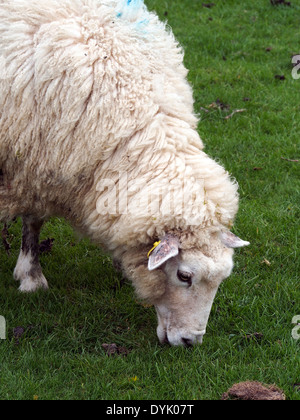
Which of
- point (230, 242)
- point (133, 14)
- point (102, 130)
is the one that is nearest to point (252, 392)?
point (230, 242)

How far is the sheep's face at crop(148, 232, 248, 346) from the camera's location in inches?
148

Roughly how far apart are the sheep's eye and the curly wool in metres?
0.18

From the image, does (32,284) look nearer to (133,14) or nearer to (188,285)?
(188,285)

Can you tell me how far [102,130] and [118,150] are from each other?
155 mm

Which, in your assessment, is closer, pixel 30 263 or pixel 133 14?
pixel 133 14

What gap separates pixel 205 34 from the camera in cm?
882

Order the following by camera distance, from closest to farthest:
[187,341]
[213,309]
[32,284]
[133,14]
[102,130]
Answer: [102,130], [187,341], [133,14], [213,309], [32,284]

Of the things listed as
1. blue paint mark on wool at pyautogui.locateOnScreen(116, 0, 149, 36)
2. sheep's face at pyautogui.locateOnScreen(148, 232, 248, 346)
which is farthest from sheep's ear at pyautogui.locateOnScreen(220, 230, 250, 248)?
blue paint mark on wool at pyautogui.locateOnScreen(116, 0, 149, 36)

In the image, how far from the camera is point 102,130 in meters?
3.81

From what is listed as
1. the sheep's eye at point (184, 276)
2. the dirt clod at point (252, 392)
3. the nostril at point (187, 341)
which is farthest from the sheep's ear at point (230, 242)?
the dirt clod at point (252, 392)

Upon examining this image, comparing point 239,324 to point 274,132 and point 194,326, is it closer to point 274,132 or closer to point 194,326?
point 194,326

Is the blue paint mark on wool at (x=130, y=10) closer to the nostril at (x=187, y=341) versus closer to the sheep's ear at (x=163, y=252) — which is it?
the sheep's ear at (x=163, y=252)

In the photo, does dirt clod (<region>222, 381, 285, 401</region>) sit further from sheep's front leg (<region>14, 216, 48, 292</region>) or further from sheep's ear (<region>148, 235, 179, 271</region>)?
sheep's front leg (<region>14, 216, 48, 292</region>)

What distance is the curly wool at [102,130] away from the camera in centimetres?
378
